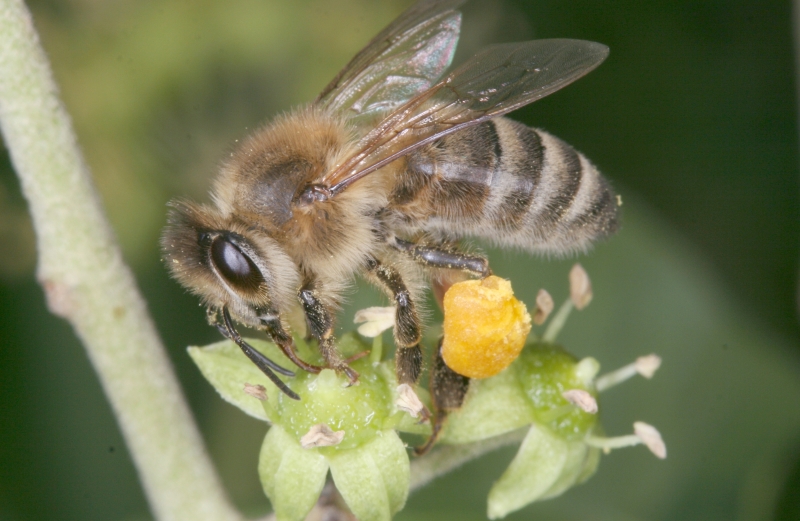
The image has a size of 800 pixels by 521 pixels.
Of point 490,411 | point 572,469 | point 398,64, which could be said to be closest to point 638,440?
point 572,469

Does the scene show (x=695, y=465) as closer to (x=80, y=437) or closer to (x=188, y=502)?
(x=188, y=502)

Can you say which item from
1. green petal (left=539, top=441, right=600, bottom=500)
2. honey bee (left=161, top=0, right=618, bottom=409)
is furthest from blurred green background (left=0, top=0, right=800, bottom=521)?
honey bee (left=161, top=0, right=618, bottom=409)

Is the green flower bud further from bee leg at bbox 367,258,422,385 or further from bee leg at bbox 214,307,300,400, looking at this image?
bee leg at bbox 214,307,300,400

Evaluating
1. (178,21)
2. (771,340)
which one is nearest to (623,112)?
(771,340)

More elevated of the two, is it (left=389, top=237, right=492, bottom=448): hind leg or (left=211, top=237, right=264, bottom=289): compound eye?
(left=211, top=237, right=264, bottom=289): compound eye

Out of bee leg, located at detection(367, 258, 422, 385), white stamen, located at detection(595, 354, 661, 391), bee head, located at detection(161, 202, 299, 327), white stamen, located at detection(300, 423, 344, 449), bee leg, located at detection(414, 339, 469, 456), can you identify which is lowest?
white stamen, located at detection(595, 354, 661, 391)

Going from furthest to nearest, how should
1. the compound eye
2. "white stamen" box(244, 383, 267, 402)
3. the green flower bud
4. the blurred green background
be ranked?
the blurred green background < the green flower bud < "white stamen" box(244, 383, 267, 402) < the compound eye

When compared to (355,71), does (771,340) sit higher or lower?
lower
